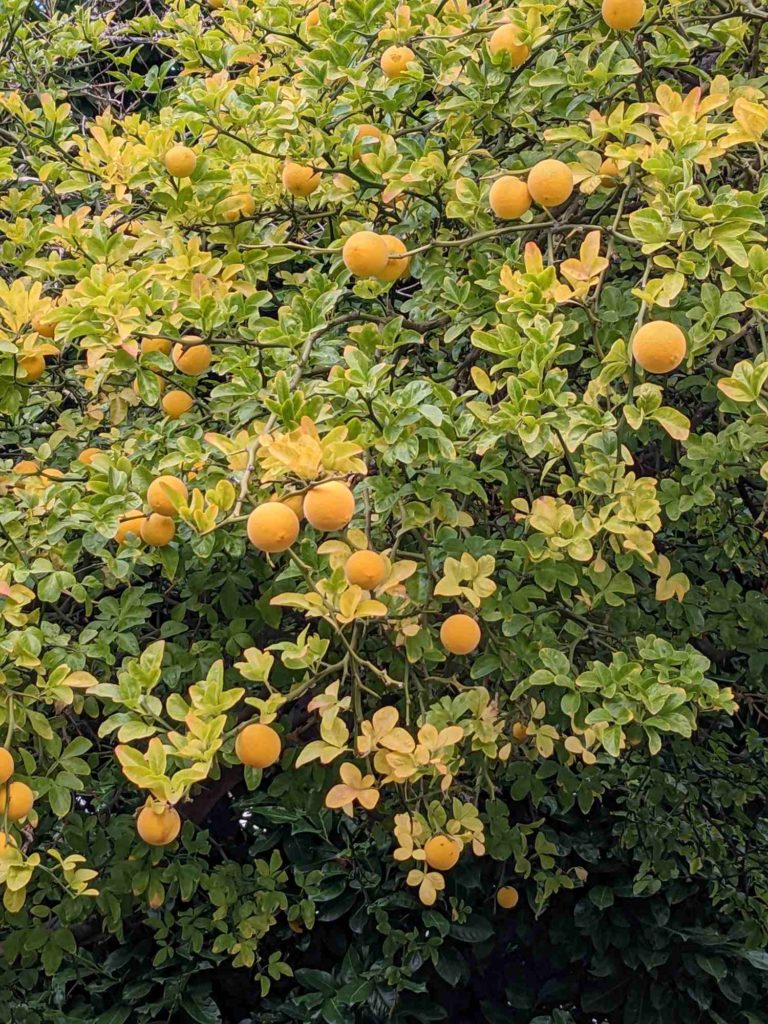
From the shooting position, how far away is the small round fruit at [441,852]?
5.24 ft

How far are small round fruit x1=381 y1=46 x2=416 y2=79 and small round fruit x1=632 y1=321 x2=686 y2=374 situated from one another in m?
0.73

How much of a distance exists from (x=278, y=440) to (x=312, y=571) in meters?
0.33

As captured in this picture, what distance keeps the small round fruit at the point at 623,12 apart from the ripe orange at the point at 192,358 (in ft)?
2.29

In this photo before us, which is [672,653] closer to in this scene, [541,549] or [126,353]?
[541,549]

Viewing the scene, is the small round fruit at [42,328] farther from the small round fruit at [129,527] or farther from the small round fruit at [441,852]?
the small round fruit at [441,852]

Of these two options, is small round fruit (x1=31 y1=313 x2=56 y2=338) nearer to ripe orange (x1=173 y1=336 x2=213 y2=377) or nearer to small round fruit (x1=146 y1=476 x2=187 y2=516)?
ripe orange (x1=173 y1=336 x2=213 y2=377)

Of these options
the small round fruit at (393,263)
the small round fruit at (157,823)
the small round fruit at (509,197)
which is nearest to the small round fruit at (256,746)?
the small round fruit at (157,823)

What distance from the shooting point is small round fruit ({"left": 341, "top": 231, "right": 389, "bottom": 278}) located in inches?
60.2

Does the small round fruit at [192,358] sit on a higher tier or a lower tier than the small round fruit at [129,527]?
higher

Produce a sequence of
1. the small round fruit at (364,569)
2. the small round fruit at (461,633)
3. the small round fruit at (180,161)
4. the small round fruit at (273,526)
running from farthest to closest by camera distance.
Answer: the small round fruit at (180,161)
the small round fruit at (461,633)
the small round fruit at (364,569)
the small round fruit at (273,526)

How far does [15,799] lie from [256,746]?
0.30 metres

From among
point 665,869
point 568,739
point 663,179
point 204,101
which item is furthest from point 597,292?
point 665,869

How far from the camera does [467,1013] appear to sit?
309 centimetres

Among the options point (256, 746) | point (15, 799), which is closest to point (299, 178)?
point (256, 746)
